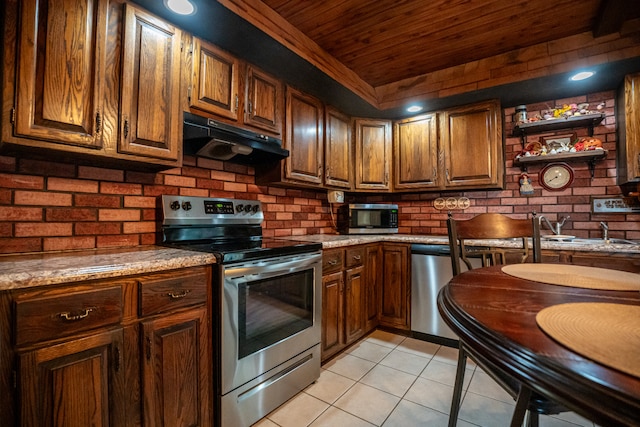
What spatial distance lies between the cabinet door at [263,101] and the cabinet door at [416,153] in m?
1.43

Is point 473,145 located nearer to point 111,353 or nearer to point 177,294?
point 177,294

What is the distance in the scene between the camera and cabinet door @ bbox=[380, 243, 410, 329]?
2604 mm

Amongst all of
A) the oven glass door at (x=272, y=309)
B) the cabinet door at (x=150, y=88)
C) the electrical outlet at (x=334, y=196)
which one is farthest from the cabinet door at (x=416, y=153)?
the cabinet door at (x=150, y=88)

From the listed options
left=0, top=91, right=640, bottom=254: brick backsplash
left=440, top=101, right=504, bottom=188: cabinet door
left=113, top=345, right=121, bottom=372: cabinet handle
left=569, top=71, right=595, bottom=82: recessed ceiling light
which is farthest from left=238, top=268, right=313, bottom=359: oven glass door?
left=569, top=71, right=595, bottom=82: recessed ceiling light

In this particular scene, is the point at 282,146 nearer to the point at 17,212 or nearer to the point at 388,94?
the point at 388,94

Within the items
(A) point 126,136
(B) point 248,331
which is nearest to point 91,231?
(A) point 126,136

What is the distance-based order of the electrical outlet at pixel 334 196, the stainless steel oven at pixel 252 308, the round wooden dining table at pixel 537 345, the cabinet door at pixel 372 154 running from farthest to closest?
1. the cabinet door at pixel 372 154
2. the electrical outlet at pixel 334 196
3. the stainless steel oven at pixel 252 308
4. the round wooden dining table at pixel 537 345

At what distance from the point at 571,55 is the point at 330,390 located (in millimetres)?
2822

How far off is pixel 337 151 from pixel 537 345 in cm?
246

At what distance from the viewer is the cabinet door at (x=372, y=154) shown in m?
3.04

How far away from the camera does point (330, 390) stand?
1828 mm

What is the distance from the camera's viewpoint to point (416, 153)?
118 inches

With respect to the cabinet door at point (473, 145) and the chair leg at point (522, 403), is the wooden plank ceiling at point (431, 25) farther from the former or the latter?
the chair leg at point (522, 403)

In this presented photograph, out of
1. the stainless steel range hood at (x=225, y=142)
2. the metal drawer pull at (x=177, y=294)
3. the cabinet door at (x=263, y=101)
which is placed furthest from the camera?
the cabinet door at (x=263, y=101)
